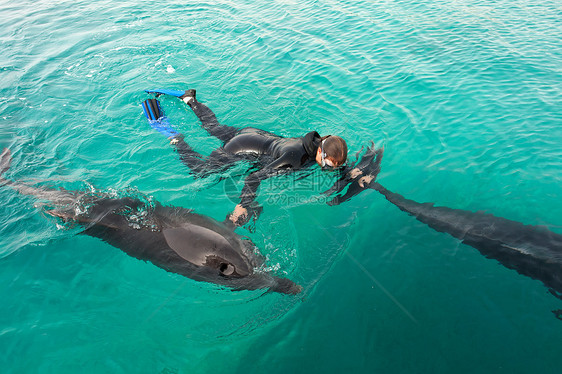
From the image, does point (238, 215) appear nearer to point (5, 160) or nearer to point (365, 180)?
point (365, 180)

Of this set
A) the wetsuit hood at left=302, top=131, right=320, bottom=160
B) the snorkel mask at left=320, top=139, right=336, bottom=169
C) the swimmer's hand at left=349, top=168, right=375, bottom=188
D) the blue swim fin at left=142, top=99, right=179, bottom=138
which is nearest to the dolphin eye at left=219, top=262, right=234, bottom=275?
the snorkel mask at left=320, top=139, right=336, bottom=169

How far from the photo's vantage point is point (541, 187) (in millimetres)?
5496

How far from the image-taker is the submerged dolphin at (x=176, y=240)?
3.87 meters

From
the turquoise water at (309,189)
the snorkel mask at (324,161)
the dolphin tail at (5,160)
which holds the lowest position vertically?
the turquoise water at (309,189)

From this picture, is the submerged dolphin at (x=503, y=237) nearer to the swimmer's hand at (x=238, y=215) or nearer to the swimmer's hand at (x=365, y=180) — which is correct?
the swimmer's hand at (x=365, y=180)

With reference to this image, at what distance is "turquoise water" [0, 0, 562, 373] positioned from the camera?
3.87 m

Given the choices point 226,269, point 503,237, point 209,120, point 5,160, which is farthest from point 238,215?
point 5,160

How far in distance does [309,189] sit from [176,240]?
268cm

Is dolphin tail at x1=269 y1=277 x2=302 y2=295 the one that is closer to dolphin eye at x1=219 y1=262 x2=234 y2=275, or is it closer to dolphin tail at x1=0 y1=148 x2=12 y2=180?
dolphin eye at x1=219 y1=262 x2=234 y2=275

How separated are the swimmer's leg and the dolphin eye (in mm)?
3513

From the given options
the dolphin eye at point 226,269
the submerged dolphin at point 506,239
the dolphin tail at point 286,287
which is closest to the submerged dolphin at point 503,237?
the submerged dolphin at point 506,239

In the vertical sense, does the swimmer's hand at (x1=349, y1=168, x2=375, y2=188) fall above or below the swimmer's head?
below

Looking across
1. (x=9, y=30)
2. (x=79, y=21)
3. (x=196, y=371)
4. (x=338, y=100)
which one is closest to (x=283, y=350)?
(x=196, y=371)

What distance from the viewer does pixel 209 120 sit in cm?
731
